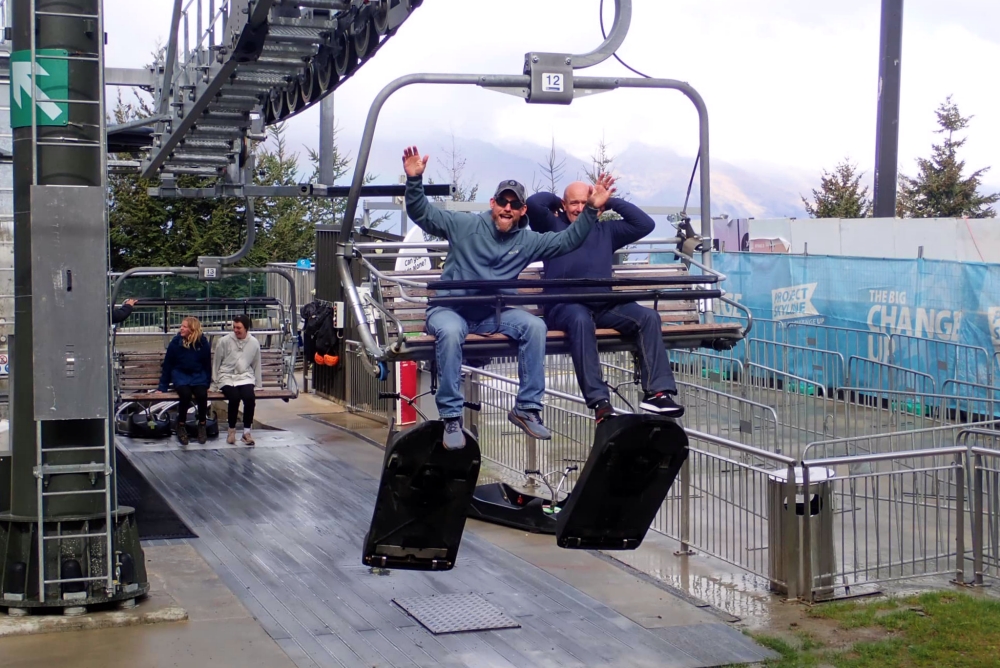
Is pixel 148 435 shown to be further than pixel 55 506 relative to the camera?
Yes

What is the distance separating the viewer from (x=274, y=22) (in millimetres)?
9641

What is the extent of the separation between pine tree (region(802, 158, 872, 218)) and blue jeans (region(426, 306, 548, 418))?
101 ft

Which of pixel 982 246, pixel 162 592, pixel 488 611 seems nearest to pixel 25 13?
pixel 162 592

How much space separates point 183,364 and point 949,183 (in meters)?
26.2

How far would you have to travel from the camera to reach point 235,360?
49.2 feet

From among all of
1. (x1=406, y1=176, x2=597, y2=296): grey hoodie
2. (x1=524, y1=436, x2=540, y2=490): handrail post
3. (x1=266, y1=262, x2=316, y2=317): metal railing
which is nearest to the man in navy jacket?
(x1=406, y1=176, x2=597, y2=296): grey hoodie

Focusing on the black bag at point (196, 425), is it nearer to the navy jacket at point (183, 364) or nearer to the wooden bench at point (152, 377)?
the wooden bench at point (152, 377)

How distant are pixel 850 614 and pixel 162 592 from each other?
5128 mm

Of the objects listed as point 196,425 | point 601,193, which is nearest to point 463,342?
point 601,193

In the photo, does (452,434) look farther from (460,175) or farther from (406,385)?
(460,175)

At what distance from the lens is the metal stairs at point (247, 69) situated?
9.38 metres

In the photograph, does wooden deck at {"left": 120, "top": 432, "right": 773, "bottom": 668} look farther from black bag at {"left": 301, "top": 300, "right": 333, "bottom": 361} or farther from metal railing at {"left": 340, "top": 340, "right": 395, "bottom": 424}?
black bag at {"left": 301, "top": 300, "right": 333, "bottom": 361}

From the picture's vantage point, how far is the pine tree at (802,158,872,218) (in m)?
35.8

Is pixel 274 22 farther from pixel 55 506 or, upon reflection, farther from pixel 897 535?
pixel 897 535
